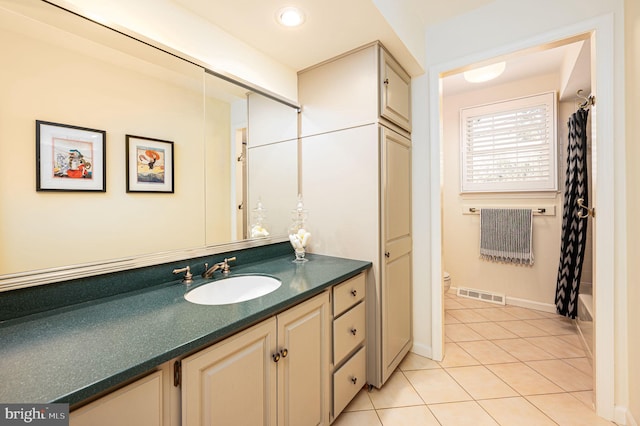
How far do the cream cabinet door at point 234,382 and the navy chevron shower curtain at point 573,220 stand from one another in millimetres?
2865

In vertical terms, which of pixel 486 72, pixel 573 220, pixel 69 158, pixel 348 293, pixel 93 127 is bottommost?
pixel 348 293

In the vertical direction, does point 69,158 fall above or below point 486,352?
above

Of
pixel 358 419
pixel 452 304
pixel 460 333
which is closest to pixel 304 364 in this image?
pixel 358 419

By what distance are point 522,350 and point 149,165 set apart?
9.47ft

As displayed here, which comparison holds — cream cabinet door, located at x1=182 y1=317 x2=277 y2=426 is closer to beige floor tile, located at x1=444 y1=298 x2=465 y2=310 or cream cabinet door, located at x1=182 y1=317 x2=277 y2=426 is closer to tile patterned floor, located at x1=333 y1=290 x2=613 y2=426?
tile patterned floor, located at x1=333 y1=290 x2=613 y2=426

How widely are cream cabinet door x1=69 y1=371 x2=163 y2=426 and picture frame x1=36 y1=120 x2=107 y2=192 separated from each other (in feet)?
2.55

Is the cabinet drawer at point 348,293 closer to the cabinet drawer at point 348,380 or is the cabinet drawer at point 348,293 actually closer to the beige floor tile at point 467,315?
the cabinet drawer at point 348,380

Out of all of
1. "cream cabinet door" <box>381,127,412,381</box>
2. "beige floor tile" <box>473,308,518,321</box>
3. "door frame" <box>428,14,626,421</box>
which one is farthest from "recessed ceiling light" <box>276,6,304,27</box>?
"beige floor tile" <box>473,308,518,321</box>

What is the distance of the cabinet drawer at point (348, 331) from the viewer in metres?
1.39

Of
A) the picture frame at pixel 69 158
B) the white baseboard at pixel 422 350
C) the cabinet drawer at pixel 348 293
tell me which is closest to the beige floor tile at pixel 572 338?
the white baseboard at pixel 422 350

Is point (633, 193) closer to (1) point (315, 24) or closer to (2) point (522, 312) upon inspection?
(1) point (315, 24)

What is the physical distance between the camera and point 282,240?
6.32 feet

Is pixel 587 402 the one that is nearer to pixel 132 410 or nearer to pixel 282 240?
pixel 282 240

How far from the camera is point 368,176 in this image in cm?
168
